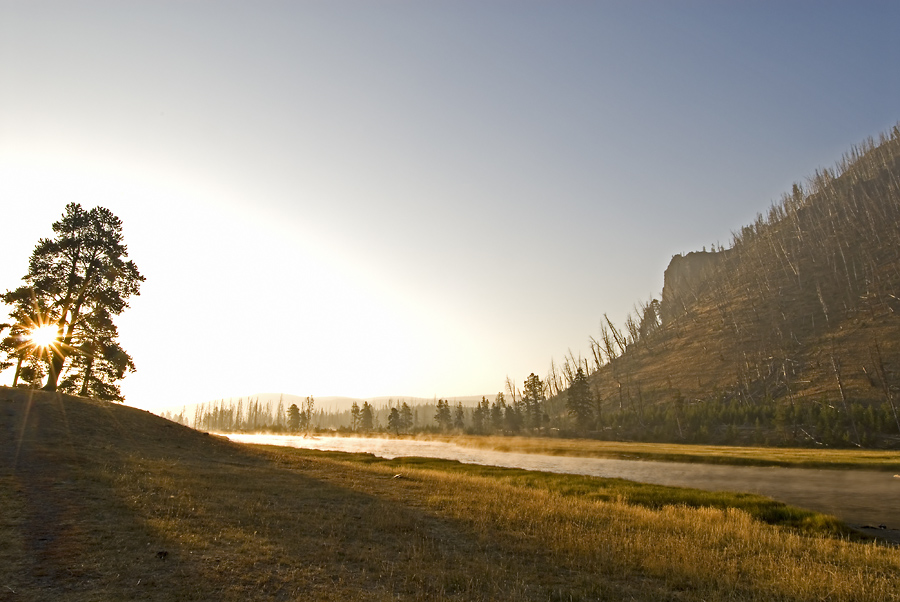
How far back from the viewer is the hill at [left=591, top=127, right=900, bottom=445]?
8100 centimetres

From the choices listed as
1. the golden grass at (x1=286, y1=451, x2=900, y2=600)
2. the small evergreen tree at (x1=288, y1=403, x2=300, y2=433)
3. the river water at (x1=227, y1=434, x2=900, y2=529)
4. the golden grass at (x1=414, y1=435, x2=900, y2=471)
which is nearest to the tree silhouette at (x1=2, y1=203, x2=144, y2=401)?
the golden grass at (x1=286, y1=451, x2=900, y2=600)

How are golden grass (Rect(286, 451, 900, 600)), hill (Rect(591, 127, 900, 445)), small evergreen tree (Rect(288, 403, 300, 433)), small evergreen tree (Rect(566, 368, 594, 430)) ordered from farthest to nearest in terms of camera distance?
small evergreen tree (Rect(288, 403, 300, 433)) → small evergreen tree (Rect(566, 368, 594, 430)) → hill (Rect(591, 127, 900, 445)) → golden grass (Rect(286, 451, 900, 600))

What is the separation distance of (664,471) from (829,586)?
39.2 metres

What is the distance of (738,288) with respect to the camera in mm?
164250

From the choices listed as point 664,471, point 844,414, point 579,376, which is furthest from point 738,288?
point 664,471

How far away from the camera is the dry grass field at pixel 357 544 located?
9953mm

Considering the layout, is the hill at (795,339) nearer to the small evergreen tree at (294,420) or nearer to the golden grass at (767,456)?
the golden grass at (767,456)

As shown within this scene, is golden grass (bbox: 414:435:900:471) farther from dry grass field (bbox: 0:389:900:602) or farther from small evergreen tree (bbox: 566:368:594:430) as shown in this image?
dry grass field (bbox: 0:389:900:602)

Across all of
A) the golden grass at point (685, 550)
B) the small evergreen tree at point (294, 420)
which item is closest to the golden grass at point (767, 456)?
the golden grass at point (685, 550)

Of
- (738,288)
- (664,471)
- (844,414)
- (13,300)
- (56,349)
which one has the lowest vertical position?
(664,471)

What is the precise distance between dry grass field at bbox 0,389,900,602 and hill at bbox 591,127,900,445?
7260 centimetres

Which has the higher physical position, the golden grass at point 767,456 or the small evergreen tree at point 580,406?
the small evergreen tree at point 580,406

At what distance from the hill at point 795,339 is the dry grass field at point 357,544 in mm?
72605

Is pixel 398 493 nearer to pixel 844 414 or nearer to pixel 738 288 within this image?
pixel 844 414
